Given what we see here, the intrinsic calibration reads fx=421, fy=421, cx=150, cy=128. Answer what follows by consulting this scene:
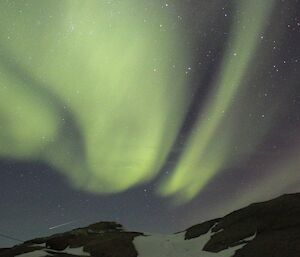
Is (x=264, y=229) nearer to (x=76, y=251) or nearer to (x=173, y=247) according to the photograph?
(x=173, y=247)

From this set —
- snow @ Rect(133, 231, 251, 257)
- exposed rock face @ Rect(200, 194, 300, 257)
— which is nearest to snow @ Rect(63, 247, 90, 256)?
snow @ Rect(133, 231, 251, 257)

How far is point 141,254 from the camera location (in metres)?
60.2

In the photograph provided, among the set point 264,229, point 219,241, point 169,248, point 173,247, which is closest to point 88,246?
point 169,248

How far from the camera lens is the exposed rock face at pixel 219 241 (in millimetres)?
51219

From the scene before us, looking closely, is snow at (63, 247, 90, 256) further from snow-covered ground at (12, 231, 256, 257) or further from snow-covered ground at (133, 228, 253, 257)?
snow-covered ground at (133, 228, 253, 257)

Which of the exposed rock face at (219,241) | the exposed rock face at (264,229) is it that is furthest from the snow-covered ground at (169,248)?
the exposed rock face at (264,229)

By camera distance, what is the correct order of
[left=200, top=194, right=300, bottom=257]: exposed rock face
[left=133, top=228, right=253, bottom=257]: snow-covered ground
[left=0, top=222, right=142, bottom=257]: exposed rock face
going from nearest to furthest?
[left=200, top=194, right=300, bottom=257]: exposed rock face < [left=133, top=228, right=253, bottom=257]: snow-covered ground < [left=0, top=222, right=142, bottom=257]: exposed rock face

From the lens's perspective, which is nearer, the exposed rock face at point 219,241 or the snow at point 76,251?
the exposed rock face at point 219,241

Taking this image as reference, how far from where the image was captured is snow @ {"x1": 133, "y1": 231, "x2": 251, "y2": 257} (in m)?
55.6

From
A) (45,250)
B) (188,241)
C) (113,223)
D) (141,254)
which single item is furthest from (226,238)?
(113,223)

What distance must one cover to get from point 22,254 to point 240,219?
35.1 m

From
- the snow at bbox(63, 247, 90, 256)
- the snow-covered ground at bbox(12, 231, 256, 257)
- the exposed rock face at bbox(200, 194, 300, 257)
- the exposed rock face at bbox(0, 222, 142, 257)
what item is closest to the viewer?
the exposed rock face at bbox(200, 194, 300, 257)

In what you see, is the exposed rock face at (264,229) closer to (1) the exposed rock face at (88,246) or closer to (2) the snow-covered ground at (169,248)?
(2) the snow-covered ground at (169,248)

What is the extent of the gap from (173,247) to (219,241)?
7046 mm
